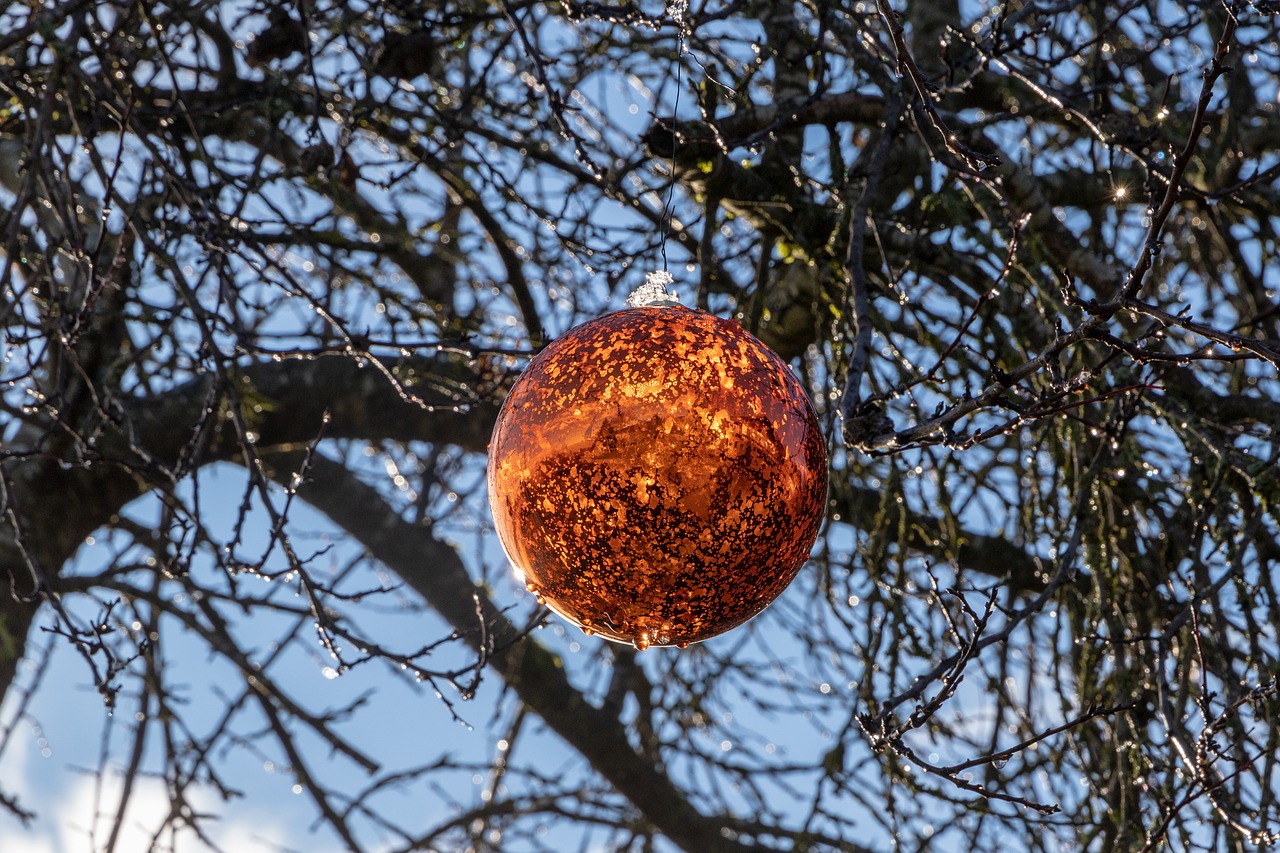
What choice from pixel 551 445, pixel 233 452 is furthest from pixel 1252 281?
pixel 233 452

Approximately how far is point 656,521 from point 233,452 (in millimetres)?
3047

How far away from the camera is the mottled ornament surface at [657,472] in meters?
1.47

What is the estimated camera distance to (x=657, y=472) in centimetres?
147

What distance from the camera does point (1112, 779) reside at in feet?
8.39

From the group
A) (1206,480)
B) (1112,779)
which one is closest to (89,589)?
(1112,779)

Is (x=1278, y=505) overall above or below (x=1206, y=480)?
below

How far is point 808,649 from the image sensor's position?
457 centimetres

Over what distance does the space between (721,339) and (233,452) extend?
3.02m

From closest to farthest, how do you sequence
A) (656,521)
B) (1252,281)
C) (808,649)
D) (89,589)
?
(656,521) < (1252,281) < (89,589) < (808,649)

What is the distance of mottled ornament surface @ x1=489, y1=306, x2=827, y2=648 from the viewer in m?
1.47

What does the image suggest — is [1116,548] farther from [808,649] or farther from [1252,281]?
[808,649]

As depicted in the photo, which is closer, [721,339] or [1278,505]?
[721,339]

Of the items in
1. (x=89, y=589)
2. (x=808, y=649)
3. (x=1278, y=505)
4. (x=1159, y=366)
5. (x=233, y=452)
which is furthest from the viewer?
(x=808, y=649)

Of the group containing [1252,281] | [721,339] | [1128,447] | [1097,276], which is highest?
[1252,281]
